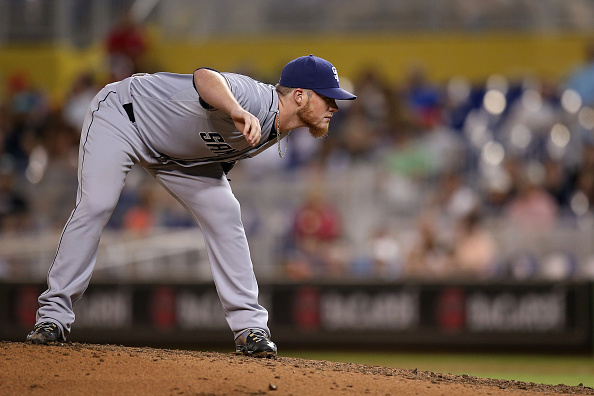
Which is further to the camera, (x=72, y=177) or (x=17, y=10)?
(x=17, y=10)

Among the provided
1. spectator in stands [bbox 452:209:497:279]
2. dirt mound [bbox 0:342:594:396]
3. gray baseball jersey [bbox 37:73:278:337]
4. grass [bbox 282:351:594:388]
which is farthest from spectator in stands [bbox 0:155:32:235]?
gray baseball jersey [bbox 37:73:278:337]

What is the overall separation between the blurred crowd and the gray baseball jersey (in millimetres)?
4714

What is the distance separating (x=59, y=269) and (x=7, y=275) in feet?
18.1

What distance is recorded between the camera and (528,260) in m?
10.0

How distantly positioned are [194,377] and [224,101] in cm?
144

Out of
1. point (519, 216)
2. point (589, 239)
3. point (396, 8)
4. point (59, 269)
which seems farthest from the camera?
point (396, 8)

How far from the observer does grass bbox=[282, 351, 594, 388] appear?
27.6ft

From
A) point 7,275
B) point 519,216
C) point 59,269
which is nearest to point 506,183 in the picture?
point 519,216

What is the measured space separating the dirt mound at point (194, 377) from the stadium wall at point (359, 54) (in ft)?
33.8

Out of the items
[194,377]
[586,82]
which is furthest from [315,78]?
[586,82]

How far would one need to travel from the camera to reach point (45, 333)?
16.3 ft

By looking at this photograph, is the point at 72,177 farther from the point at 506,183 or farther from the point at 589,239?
the point at 589,239

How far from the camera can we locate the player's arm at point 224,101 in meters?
4.37

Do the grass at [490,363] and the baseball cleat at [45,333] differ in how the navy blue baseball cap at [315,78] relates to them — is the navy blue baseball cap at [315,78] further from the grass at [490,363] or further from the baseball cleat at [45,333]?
the grass at [490,363]
